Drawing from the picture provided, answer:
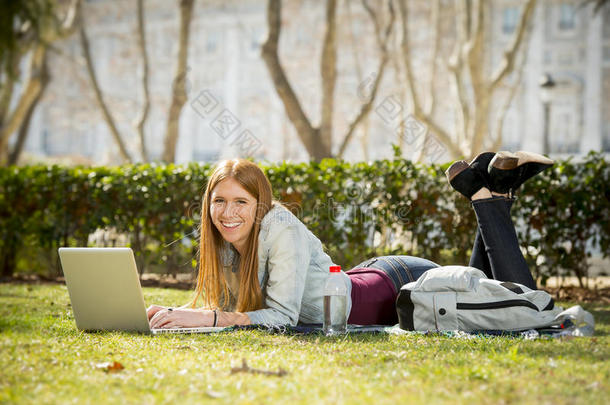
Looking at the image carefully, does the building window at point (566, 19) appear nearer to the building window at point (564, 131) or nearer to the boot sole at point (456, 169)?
the building window at point (564, 131)

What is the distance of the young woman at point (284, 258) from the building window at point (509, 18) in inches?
1338

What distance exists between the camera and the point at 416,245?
7824 millimetres

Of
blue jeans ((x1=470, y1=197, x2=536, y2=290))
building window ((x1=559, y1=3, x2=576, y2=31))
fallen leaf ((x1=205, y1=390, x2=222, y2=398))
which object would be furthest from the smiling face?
building window ((x1=559, y1=3, x2=576, y2=31))

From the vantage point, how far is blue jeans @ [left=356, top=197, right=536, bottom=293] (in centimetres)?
462

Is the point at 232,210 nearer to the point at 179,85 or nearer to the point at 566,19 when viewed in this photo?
the point at 179,85

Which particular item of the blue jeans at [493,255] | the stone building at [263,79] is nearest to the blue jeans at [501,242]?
the blue jeans at [493,255]

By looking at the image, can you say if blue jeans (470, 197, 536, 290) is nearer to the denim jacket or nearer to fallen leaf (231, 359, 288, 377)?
the denim jacket

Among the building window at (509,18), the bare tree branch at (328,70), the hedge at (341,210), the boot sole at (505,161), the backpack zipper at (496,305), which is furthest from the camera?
the building window at (509,18)

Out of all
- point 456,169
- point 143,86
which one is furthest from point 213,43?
point 456,169

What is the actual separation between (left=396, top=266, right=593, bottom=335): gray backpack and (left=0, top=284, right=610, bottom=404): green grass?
282 millimetres

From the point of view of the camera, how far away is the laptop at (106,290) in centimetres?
390

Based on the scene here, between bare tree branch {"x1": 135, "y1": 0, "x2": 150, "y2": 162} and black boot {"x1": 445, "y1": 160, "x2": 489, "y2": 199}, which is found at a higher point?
bare tree branch {"x1": 135, "y1": 0, "x2": 150, "y2": 162}

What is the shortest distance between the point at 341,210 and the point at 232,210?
11.9ft

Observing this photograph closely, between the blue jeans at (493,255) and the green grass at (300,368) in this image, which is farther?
the blue jeans at (493,255)
